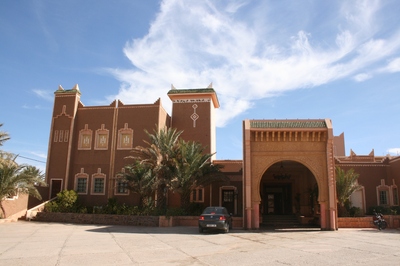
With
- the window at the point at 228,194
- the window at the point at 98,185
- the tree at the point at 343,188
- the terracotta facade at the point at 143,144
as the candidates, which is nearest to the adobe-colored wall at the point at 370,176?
the terracotta facade at the point at 143,144

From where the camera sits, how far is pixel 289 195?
29.0m

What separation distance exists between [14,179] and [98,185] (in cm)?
613

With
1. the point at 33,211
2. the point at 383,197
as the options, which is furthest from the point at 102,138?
the point at 383,197

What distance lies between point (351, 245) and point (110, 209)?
50.6ft

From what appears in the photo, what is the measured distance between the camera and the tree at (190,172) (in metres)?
21.6

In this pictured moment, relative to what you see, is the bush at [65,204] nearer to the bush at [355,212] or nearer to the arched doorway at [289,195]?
the arched doorway at [289,195]

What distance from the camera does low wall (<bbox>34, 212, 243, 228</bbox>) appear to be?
2109 cm

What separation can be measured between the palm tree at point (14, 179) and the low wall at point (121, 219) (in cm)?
182

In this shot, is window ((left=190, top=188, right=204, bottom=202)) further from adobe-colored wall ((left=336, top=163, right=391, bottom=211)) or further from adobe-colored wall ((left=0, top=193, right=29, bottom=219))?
adobe-colored wall ((left=0, top=193, right=29, bottom=219))

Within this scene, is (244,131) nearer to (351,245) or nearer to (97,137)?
(351,245)

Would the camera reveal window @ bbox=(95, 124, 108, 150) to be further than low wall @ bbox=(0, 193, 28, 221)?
Yes

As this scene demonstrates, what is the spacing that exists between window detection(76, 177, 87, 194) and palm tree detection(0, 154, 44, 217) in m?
3.72

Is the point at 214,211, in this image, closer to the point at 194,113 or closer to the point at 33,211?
the point at 194,113

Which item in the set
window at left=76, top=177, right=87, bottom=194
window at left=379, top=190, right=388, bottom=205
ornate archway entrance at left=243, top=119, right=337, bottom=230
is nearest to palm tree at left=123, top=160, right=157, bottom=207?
window at left=76, top=177, right=87, bottom=194
